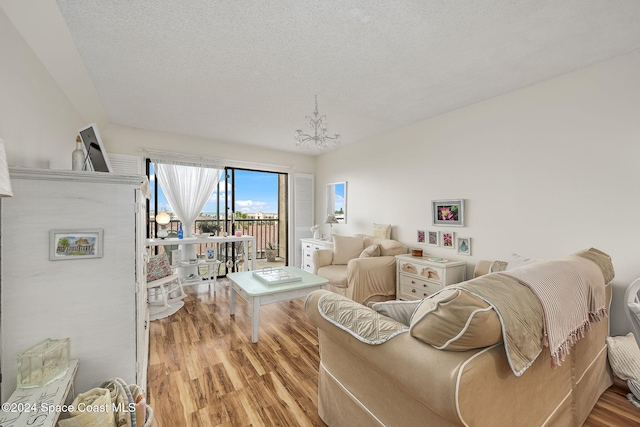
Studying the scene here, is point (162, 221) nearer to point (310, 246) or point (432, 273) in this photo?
point (310, 246)

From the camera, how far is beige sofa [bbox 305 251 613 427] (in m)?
0.87

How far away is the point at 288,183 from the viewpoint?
5578mm

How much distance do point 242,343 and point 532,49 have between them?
3.64 metres

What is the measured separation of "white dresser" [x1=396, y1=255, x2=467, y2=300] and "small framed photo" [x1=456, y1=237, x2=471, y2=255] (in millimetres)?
144

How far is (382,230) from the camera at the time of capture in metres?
4.15

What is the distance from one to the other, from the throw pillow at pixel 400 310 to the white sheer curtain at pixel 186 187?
4.02m

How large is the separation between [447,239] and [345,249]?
146 cm

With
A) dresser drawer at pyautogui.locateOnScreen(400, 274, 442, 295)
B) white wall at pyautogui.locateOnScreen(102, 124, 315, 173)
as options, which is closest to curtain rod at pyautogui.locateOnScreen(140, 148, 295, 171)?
white wall at pyautogui.locateOnScreen(102, 124, 315, 173)

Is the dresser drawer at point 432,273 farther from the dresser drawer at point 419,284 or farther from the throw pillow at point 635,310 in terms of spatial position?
the throw pillow at point 635,310

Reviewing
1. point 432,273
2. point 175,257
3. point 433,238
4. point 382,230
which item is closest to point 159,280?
point 175,257

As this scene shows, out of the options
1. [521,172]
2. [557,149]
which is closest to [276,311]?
[521,172]

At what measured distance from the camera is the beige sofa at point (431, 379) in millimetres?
866

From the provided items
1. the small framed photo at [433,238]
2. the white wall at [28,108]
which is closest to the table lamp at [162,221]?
the white wall at [28,108]

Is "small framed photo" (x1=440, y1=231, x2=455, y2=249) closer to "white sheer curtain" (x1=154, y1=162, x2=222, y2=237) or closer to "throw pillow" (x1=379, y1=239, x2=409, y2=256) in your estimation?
"throw pillow" (x1=379, y1=239, x2=409, y2=256)
